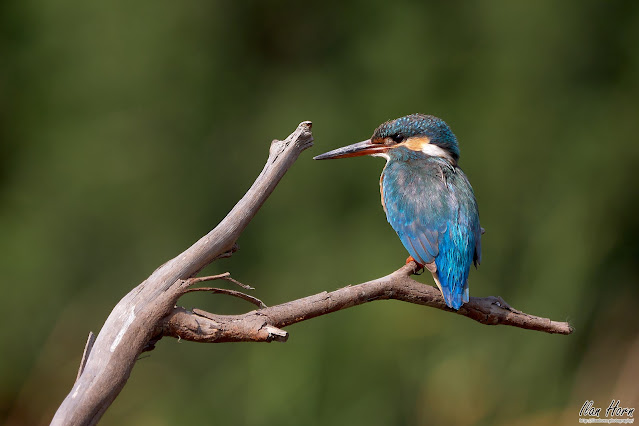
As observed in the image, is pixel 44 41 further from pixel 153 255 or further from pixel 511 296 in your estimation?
pixel 511 296

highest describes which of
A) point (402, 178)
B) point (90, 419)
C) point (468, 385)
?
point (402, 178)

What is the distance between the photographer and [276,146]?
1.64 metres

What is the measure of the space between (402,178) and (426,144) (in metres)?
0.24

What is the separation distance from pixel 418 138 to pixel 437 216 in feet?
1.42

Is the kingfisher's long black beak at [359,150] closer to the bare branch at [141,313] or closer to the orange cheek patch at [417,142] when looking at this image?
the orange cheek patch at [417,142]

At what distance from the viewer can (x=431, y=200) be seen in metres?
2.38

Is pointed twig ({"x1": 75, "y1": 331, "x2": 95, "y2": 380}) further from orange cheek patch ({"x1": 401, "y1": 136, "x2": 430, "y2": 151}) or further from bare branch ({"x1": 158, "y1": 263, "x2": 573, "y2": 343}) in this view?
orange cheek patch ({"x1": 401, "y1": 136, "x2": 430, "y2": 151})

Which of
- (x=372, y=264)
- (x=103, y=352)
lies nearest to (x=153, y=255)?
(x=372, y=264)

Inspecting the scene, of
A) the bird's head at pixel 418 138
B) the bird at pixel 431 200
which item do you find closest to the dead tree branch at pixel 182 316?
the bird at pixel 431 200

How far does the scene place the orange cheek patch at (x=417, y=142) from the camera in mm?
2668

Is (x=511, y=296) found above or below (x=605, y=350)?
above

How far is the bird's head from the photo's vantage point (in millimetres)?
2643

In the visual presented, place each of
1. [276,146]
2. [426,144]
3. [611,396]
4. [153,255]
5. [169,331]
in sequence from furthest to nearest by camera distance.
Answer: [153,255] → [611,396] → [426,144] → [276,146] → [169,331]

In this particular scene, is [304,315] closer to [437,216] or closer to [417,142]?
[437,216]
